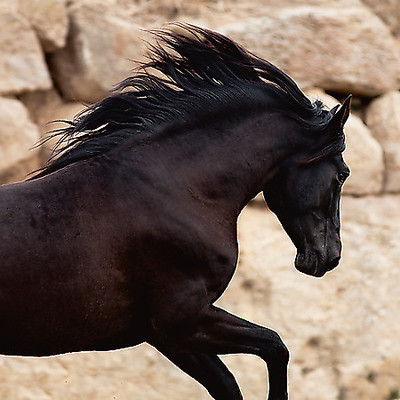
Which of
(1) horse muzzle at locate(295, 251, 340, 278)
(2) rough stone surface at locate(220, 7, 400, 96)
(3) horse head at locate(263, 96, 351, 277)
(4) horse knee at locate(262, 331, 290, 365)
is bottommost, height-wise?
(2) rough stone surface at locate(220, 7, 400, 96)

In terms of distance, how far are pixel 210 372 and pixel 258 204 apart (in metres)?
3.30

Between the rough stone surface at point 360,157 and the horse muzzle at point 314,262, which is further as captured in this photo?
the rough stone surface at point 360,157

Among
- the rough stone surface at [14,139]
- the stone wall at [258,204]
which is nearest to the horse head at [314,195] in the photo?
the stone wall at [258,204]

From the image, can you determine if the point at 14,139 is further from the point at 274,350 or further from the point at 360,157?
the point at 274,350

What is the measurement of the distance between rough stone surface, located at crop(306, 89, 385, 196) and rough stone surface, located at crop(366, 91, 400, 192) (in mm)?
80

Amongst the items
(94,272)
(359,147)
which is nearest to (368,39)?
(359,147)

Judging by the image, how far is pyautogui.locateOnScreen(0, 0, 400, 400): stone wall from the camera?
225 inches

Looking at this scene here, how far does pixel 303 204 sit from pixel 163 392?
2882 millimetres

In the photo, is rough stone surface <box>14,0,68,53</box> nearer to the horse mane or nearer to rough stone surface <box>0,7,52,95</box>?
rough stone surface <box>0,7,52,95</box>

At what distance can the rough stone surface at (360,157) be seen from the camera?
255 inches

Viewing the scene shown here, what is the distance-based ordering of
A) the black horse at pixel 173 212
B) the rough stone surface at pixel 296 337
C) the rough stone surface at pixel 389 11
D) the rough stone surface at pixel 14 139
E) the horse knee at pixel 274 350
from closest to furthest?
the black horse at pixel 173 212 → the horse knee at pixel 274 350 → the rough stone surface at pixel 296 337 → the rough stone surface at pixel 14 139 → the rough stone surface at pixel 389 11

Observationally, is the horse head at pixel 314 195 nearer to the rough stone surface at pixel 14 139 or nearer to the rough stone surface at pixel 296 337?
the rough stone surface at pixel 296 337

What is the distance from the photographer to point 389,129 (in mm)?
6738

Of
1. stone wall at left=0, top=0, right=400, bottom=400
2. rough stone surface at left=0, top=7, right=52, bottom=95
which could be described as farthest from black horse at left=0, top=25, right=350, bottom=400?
rough stone surface at left=0, top=7, right=52, bottom=95
